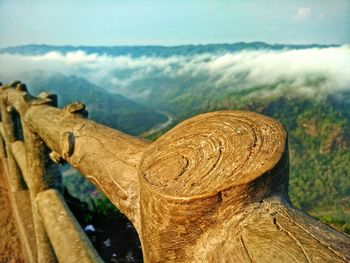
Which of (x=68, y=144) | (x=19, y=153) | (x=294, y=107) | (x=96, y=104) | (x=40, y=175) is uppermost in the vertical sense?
(x=68, y=144)

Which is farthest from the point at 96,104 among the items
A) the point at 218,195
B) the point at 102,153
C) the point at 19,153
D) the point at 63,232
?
the point at 218,195

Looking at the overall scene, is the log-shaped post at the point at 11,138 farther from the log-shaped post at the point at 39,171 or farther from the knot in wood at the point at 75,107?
the knot in wood at the point at 75,107

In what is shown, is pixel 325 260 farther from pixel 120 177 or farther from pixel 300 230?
pixel 120 177

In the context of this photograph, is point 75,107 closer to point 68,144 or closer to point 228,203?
point 68,144

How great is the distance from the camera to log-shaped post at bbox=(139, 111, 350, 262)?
76 centimetres

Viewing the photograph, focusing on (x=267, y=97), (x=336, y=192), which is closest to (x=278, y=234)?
(x=336, y=192)

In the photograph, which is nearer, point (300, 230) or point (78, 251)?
point (300, 230)

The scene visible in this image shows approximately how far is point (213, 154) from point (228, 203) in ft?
0.56

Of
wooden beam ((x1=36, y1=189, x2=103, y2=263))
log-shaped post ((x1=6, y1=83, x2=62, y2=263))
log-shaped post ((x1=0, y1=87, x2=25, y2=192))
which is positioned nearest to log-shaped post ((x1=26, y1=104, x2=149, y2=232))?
wooden beam ((x1=36, y1=189, x2=103, y2=263))

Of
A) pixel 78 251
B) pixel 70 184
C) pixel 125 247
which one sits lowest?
pixel 70 184

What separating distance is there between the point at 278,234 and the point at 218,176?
20 cm

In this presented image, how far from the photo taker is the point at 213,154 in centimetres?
99

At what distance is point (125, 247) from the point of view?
13.9ft

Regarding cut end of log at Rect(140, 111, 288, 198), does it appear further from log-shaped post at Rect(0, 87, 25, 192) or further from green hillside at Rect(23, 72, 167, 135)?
green hillside at Rect(23, 72, 167, 135)
